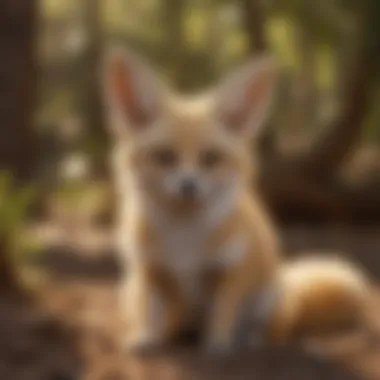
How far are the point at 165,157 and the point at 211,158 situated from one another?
0.12 m

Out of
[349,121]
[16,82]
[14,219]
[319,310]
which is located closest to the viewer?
[319,310]

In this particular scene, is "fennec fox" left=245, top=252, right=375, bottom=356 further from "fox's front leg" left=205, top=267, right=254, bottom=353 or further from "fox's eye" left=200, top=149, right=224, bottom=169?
"fox's eye" left=200, top=149, right=224, bottom=169

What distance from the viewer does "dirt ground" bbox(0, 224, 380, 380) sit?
2088 mm

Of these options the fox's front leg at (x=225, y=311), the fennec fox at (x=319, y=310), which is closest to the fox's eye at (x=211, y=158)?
the fox's front leg at (x=225, y=311)

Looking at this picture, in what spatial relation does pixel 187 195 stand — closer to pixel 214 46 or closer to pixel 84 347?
pixel 84 347

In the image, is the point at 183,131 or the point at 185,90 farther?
the point at 185,90

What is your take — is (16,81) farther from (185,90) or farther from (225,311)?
(225,311)

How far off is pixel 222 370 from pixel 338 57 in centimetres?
262

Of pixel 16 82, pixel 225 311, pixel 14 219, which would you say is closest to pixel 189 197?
pixel 225 311

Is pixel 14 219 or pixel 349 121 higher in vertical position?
pixel 349 121

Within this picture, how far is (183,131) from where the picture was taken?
2260 mm

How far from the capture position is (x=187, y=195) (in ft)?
7.12

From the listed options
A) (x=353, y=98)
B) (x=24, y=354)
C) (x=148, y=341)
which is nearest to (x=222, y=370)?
(x=148, y=341)

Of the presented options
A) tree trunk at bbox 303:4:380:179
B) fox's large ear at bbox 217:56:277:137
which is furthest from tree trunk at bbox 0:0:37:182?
tree trunk at bbox 303:4:380:179
